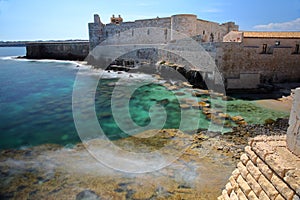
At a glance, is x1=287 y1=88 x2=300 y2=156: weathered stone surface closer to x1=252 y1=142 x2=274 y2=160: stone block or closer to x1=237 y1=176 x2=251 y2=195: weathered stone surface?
x1=252 y1=142 x2=274 y2=160: stone block

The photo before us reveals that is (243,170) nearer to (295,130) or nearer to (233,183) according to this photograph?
(233,183)

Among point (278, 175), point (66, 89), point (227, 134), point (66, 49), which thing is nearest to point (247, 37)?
point (227, 134)

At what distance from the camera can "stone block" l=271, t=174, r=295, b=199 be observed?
1899 millimetres

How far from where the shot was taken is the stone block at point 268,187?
2.05m

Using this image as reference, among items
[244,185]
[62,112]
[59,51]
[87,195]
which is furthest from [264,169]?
[59,51]

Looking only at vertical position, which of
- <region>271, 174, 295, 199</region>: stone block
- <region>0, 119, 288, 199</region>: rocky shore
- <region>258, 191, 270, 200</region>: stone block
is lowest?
<region>0, 119, 288, 199</region>: rocky shore

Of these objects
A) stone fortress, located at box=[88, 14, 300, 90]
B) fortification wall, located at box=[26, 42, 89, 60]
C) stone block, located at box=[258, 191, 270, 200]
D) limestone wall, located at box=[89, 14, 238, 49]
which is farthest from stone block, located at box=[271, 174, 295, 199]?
fortification wall, located at box=[26, 42, 89, 60]

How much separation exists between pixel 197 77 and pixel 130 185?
10.7 m

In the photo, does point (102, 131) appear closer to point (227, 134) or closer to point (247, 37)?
point (227, 134)

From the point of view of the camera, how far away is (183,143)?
630cm

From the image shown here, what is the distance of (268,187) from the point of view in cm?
213

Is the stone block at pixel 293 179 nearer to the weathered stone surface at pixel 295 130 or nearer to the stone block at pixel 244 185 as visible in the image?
the weathered stone surface at pixel 295 130

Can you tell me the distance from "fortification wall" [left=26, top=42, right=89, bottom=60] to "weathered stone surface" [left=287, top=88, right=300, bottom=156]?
3110 centimetres

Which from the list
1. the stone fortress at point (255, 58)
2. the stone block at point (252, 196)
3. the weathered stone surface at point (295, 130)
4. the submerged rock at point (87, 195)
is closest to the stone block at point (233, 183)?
the stone block at point (252, 196)
